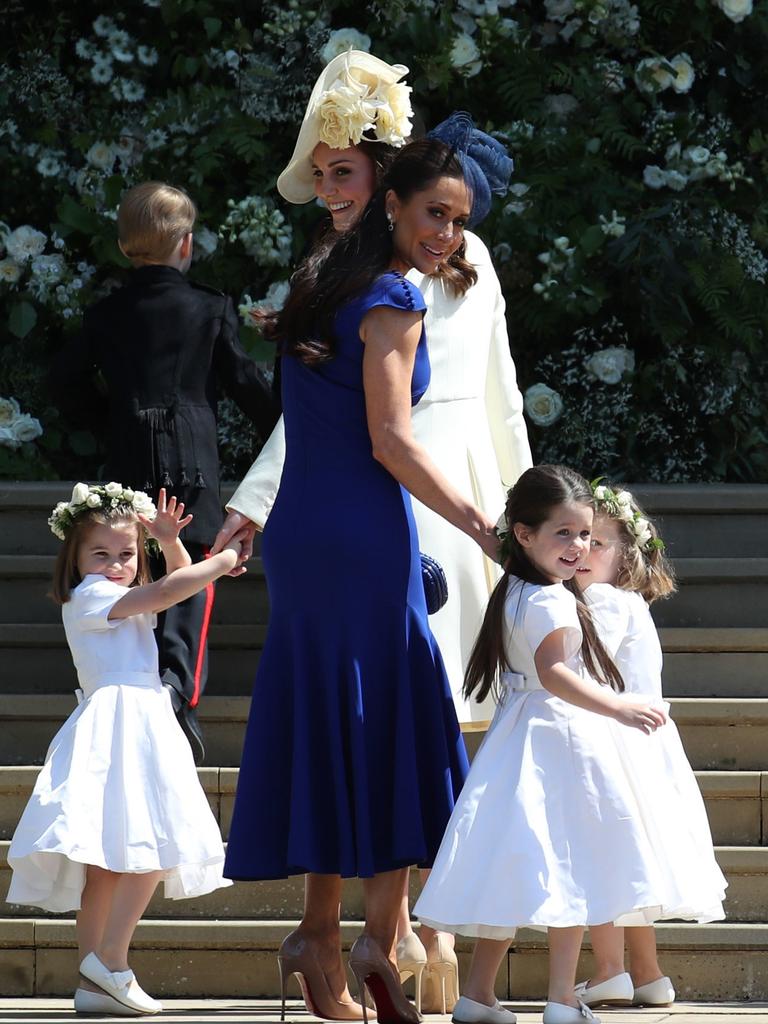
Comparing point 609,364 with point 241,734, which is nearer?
point 241,734

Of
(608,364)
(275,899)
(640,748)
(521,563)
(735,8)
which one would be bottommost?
(275,899)

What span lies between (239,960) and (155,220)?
1955 mm

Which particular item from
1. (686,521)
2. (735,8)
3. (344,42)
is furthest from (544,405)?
(735,8)

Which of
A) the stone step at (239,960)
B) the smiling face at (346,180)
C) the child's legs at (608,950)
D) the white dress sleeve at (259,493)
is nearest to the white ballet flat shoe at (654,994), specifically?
the child's legs at (608,950)

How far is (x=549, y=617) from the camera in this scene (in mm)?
3822

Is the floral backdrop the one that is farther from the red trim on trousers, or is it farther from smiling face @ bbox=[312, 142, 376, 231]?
smiling face @ bbox=[312, 142, 376, 231]

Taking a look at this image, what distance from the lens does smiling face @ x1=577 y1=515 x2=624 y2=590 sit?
4.50 metres

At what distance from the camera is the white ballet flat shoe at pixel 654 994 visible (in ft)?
14.0

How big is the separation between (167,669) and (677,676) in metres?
1.52

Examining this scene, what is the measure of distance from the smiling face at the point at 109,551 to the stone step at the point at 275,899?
844 millimetres

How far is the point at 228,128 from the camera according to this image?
771 cm

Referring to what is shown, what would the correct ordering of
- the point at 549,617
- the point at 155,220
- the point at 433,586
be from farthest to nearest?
the point at 155,220
the point at 433,586
the point at 549,617

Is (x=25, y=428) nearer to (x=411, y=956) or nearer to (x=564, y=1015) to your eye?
(x=411, y=956)

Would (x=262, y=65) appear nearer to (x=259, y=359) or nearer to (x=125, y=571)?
(x=259, y=359)
